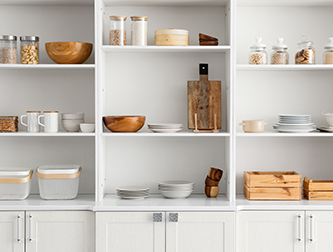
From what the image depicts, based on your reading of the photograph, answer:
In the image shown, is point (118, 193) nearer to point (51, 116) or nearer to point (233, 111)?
point (51, 116)

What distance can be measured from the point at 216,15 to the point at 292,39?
55cm

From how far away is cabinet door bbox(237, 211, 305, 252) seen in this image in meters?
2.80

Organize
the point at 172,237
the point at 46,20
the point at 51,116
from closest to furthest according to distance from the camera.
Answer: the point at 172,237, the point at 51,116, the point at 46,20

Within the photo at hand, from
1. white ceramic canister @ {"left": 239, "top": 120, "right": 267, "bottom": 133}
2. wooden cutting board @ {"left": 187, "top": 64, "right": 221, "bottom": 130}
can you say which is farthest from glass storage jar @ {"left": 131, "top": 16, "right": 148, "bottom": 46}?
white ceramic canister @ {"left": 239, "top": 120, "right": 267, "bottom": 133}

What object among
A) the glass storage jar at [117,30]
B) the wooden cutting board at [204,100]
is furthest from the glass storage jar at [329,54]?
the glass storage jar at [117,30]

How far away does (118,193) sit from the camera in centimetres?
304

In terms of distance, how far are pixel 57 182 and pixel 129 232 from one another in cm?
58

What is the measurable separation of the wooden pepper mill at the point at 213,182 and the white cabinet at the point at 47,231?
30.6 inches

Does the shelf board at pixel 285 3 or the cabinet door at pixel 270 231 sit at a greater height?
the shelf board at pixel 285 3

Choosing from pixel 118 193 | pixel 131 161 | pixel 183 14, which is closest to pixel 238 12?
pixel 183 14

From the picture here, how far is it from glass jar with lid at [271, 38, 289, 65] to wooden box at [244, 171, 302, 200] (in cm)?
72

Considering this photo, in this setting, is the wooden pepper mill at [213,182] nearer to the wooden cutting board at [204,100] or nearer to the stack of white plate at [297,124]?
the wooden cutting board at [204,100]

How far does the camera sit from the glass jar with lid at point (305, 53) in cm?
296

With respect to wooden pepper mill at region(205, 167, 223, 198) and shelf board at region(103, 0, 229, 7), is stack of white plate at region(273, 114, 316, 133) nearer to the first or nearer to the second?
wooden pepper mill at region(205, 167, 223, 198)
